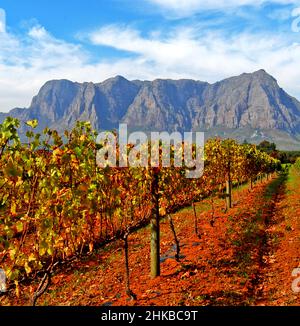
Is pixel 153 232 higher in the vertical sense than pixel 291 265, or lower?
higher

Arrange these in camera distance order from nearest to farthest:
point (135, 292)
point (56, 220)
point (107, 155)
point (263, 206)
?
point (56, 220), point (107, 155), point (135, 292), point (263, 206)

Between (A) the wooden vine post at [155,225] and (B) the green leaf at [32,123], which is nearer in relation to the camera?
(B) the green leaf at [32,123]

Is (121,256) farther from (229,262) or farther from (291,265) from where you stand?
(291,265)

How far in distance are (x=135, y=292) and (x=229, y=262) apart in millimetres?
4651

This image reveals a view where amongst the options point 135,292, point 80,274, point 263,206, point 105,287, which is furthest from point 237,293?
point 263,206

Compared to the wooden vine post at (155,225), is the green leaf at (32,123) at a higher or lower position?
higher

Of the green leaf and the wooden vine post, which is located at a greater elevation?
the green leaf

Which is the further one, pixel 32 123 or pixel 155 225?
pixel 155 225

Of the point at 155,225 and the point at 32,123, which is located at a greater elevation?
the point at 32,123

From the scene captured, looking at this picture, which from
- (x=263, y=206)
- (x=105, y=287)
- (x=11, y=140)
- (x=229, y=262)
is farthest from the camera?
(x=263, y=206)

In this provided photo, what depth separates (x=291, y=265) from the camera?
49.5 feet

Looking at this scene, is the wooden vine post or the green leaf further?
the wooden vine post

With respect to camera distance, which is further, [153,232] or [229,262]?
[229,262]
